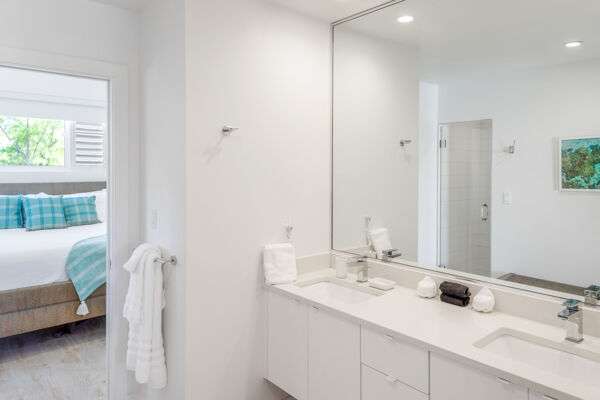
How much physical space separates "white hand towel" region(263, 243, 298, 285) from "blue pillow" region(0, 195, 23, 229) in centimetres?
363

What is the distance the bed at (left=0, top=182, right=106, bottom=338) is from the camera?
10.2ft

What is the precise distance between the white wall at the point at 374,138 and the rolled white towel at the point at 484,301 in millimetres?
453

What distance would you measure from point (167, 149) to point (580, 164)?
1.94m

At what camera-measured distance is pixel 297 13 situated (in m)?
2.34

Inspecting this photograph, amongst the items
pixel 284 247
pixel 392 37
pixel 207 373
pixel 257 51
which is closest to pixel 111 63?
pixel 257 51

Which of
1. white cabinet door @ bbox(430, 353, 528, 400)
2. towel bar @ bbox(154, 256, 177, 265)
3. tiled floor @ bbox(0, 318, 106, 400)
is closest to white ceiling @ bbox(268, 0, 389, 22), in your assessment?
towel bar @ bbox(154, 256, 177, 265)

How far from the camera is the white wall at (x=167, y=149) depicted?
1.96 metres

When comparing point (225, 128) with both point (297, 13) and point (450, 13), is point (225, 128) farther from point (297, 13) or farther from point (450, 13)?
point (450, 13)

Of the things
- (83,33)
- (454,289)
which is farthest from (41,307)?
(454,289)

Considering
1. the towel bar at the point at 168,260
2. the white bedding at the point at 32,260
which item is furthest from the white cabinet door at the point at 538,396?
Result: the white bedding at the point at 32,260

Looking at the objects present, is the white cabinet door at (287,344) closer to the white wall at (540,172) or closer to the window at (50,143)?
the white wall at (540,172)

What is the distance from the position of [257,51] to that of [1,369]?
3.02 metres

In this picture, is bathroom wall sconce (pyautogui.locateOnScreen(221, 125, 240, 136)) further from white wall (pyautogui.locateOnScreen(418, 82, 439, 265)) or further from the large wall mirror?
white wall (pyautogui.locateOnScreen(418, 82, 439, 265))

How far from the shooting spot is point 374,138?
2.41 m
